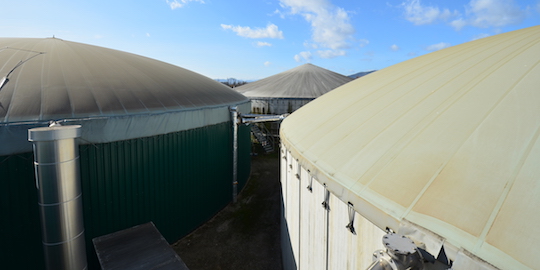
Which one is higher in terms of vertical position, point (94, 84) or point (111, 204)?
point (94, 84)

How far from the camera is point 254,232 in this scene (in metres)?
12.9

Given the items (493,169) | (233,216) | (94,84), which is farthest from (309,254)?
(94,84)

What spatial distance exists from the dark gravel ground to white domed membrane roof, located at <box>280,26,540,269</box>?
6.23 meters

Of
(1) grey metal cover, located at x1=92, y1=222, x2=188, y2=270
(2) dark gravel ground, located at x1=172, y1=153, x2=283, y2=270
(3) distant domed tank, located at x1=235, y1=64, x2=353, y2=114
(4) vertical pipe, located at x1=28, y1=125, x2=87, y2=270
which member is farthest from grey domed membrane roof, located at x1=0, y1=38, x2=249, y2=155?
(3) distant domed tank, located at x1=235, y1=64, x2=353, y2=114

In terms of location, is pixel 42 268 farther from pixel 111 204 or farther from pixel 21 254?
pixel 111 204

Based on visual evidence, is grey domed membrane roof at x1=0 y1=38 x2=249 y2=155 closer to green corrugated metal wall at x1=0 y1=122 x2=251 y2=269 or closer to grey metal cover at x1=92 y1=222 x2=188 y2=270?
green corrugated metal wall at x1=0 y1=122 x2=251 y2=269

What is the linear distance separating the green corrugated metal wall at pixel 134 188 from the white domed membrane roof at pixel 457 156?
6553 millimetres

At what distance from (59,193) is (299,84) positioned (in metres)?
31.1

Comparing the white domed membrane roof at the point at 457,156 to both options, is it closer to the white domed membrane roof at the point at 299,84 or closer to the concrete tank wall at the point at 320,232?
the concrete tank wall at the point at 320,232

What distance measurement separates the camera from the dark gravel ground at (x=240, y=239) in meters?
10.9

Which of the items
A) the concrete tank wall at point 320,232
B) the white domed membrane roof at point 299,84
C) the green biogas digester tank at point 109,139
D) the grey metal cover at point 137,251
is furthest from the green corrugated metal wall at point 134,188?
the white domed membrane roof at point 299,84

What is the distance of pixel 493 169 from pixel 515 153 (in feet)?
1.14

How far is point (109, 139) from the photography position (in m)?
9.34

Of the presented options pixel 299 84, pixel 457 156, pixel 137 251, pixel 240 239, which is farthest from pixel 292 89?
pixel 457 156
